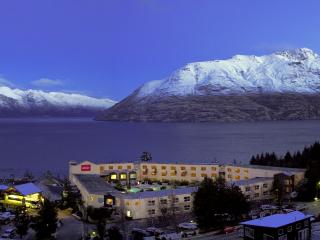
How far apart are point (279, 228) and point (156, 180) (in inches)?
1216

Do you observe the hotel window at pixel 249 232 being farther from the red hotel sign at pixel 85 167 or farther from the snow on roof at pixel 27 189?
the red hotel sign at pixel 85 167

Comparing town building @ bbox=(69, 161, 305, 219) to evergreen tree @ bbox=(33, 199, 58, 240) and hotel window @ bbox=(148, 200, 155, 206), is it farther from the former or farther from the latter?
evergreen tree @ bbox=(33, 199, 58, 240)

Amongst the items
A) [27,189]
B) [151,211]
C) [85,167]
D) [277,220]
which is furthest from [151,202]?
[85,167]

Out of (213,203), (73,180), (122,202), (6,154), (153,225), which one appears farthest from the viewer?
(6,154)

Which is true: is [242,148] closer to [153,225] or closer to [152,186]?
[152,186]

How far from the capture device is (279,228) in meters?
24.2

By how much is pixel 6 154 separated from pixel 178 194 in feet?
266

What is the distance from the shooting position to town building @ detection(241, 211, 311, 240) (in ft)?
79.3

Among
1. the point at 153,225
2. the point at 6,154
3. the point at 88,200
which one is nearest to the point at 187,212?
the point at 153,225

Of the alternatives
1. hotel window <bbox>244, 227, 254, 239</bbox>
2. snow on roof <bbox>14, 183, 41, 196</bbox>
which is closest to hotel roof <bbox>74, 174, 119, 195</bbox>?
snow on roof <bbox>14, 183, 41, 196</bbox>

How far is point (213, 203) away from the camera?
104 ft

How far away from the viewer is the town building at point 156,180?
36.8m

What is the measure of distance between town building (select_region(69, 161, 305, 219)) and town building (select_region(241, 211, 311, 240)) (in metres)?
11.7

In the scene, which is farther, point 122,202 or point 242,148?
point 242,148
